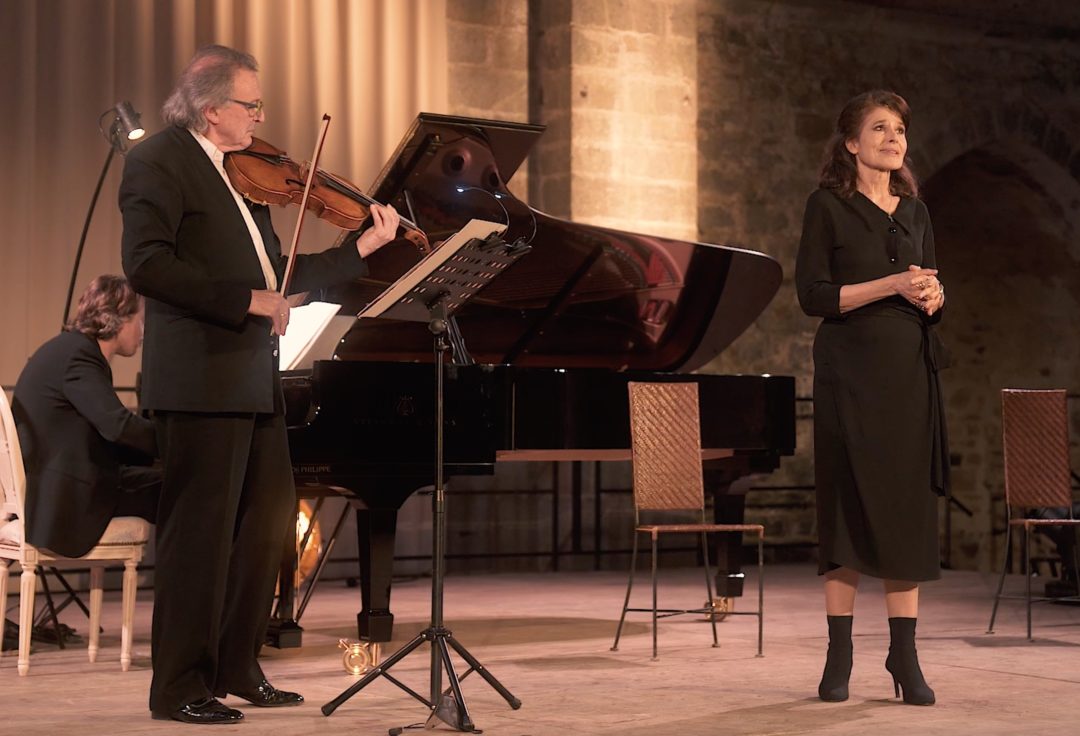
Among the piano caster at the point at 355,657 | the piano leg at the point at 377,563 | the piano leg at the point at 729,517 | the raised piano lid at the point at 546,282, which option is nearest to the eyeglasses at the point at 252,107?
the raised piano lid at the point at 546,282

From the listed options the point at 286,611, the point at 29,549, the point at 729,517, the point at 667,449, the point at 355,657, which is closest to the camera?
the point at 355,657

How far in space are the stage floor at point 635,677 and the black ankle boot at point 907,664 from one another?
47mm

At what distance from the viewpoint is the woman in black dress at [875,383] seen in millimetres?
3912

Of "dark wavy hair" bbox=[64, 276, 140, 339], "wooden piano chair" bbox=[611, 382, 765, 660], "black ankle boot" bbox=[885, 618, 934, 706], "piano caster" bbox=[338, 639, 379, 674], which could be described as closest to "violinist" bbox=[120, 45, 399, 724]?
"piano caster" bbox=[338, 639, 379, 674]

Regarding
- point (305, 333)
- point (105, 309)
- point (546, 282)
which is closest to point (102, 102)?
point (546, 282)

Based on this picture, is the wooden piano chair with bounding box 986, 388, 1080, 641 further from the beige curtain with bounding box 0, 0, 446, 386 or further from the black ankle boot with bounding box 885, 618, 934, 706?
the beige curtain with bounding box 0, 0, 446, 386

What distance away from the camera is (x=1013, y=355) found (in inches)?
480

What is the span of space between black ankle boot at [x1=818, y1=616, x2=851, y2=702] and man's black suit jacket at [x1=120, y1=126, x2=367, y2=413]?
1553mm

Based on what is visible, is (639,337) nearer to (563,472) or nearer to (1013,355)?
(563,472)

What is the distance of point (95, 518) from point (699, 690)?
6.28 feet

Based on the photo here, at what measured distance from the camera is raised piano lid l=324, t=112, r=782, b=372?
17.8ft

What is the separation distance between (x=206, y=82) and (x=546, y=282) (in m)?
2.67

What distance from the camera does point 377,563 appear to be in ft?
16.5

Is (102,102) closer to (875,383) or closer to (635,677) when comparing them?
(635,677)
